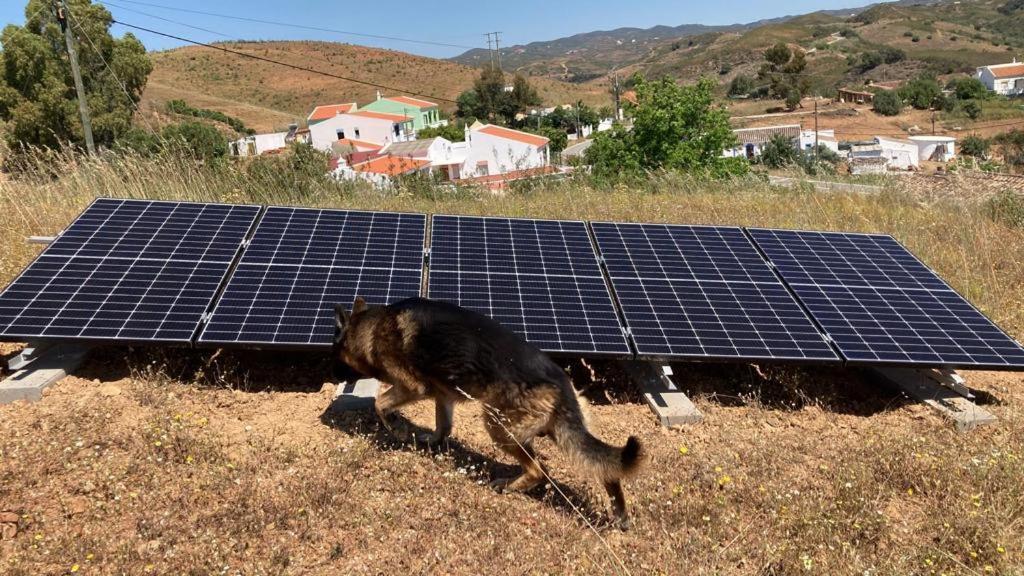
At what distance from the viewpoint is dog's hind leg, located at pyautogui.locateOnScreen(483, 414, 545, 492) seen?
4.41 meters

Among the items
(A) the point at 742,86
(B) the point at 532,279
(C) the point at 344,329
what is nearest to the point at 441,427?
(C) the point at 344,329

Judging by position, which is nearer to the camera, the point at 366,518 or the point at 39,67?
the point at 366,518

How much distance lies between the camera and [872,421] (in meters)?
6.25

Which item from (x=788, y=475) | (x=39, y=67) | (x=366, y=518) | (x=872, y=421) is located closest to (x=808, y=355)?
(x=872, y=421)

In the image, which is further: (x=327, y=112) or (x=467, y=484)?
(x=327, y=112)

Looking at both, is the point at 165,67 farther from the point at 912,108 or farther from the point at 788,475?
the point at 788,475

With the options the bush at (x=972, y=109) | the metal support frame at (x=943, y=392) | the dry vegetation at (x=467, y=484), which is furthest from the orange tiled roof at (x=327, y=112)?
the bush at (x=972, y=109)

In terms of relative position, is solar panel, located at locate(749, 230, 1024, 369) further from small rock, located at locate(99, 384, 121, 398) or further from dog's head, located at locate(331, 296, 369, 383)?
small rock, located at locate(99, 384, 121, 398)

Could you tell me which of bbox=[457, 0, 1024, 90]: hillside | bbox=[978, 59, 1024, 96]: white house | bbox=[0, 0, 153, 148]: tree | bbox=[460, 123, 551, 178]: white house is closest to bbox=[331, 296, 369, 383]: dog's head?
bbox=[0, 0, 153, 148]: tree

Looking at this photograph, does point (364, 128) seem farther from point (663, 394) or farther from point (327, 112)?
point (663, 394)

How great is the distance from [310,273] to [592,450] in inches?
154

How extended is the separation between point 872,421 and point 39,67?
124 ft

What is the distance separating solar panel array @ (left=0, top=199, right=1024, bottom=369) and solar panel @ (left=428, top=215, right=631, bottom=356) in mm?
22

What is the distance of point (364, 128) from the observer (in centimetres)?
6756
